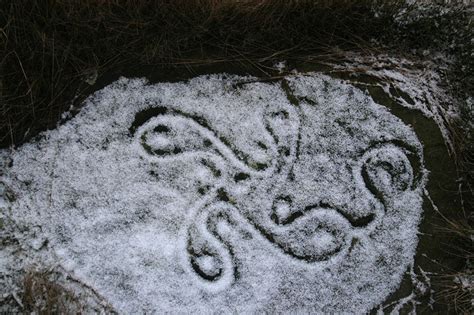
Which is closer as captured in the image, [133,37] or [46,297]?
[46,297]

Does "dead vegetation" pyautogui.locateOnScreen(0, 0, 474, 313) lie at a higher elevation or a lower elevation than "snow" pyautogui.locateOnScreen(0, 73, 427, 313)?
higher

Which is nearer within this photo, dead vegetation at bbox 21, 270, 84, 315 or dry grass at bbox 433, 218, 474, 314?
dead vegetation at bbox 21, 270, 84, 315

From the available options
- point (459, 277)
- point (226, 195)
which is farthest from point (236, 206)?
point (459, 277)

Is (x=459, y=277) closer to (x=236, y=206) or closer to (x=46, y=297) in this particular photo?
(x=236, y=206)

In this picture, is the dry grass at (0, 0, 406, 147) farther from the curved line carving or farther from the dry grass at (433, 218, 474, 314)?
the dry grass at (433, 218, 474, 314)

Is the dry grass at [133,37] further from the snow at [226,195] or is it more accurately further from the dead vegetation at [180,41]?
the snow at [226,195]

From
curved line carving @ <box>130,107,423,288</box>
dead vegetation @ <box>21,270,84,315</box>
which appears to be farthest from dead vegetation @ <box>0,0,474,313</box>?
curved line carving @ <box>130,107,423,288</box>

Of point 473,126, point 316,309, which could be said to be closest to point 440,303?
point 316,309

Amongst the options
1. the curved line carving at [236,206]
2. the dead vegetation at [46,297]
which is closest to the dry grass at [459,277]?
the curved line carving at [236,206]
